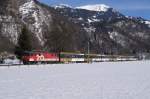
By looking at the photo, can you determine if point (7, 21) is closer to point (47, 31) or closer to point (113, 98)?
point (47, 31)

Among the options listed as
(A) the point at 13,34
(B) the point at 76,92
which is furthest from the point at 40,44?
(B) the point at 76,92

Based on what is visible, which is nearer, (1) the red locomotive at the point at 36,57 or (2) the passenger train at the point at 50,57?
(1) the red locomotive at the point at 36,57

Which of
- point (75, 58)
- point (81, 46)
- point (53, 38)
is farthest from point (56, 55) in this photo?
point (81, 46)

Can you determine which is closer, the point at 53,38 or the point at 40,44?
the point at 53,38

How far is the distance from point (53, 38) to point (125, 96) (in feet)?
452

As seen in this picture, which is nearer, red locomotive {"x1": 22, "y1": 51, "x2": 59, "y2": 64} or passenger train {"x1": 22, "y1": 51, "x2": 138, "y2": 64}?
red locomotive {"x1": 22, "y1": 51, "x2": 59, "y2": 64}

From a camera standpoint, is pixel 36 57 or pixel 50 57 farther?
pixel 50 57

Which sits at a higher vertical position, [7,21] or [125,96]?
[7,21]

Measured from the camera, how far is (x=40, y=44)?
174 meters

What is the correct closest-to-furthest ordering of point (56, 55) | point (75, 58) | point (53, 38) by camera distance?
point (56, 55) → point (75, 58) → point (53, 38)

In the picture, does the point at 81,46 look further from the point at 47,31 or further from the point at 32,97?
the point at 32,97

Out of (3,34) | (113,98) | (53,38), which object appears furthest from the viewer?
(3,34)

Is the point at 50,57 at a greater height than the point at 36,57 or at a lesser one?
lesser

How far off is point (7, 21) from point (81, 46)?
118 ft
